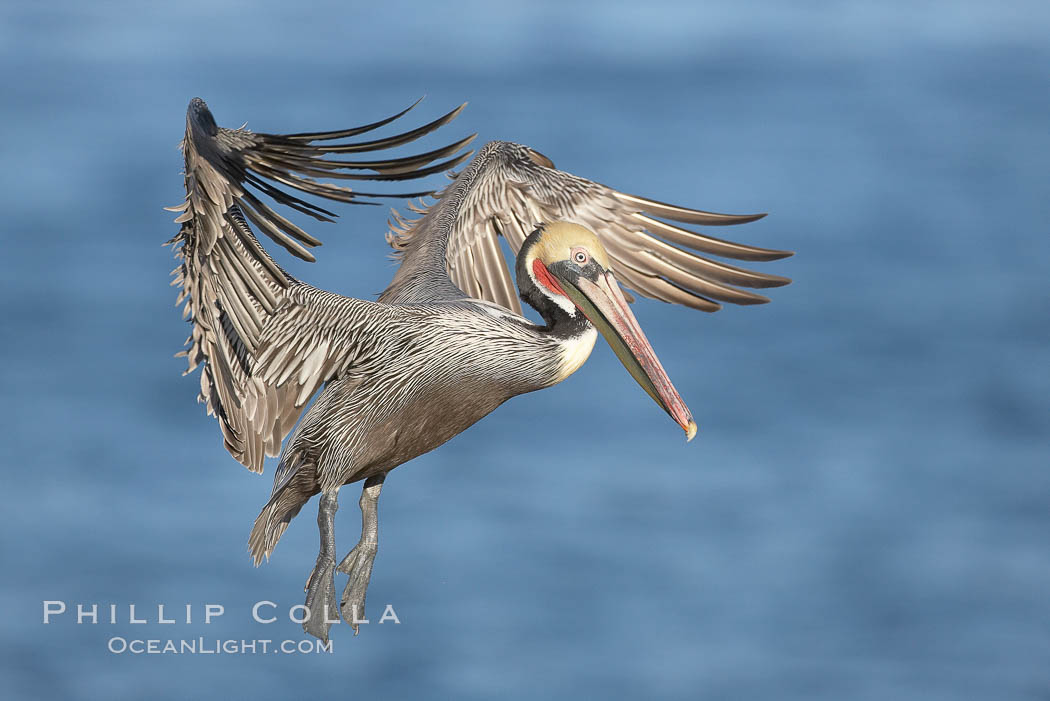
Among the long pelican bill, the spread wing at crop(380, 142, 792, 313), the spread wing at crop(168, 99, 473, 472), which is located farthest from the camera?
the spread wing at crop(380, 142, 792, 313)

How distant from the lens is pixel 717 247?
Result: 13.2 m

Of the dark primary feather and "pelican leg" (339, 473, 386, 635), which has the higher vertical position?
the dark primary feather

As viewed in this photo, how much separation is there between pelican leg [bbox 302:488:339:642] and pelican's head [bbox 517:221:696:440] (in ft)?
6.45

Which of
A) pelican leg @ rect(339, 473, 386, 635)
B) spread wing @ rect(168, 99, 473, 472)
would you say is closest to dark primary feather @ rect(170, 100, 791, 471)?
spread wing @ rect(168, 99, 473, 472)

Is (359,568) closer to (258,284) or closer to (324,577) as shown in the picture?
(324,577)

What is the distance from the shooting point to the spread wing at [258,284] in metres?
11.0

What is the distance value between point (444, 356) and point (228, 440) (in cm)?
169

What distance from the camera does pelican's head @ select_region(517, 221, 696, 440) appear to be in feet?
38.9

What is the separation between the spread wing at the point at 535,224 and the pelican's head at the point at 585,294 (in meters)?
1.47

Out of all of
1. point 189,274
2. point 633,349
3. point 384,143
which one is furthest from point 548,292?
point 189,274

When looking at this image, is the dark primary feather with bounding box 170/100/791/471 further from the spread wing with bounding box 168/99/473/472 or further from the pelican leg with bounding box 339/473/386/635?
the pelican leg with bounding box 339/473/386/635

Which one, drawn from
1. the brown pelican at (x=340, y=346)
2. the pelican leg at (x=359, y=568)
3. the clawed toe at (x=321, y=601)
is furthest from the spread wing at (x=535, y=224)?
the clawed toe at (x=321, y=601)

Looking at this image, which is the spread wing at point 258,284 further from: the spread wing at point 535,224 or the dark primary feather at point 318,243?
the spread wing at point 535,224

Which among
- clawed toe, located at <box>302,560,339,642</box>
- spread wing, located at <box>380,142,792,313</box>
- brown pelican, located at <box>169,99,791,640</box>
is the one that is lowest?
clawed toe, located at <box>302,560,339,642</box>
